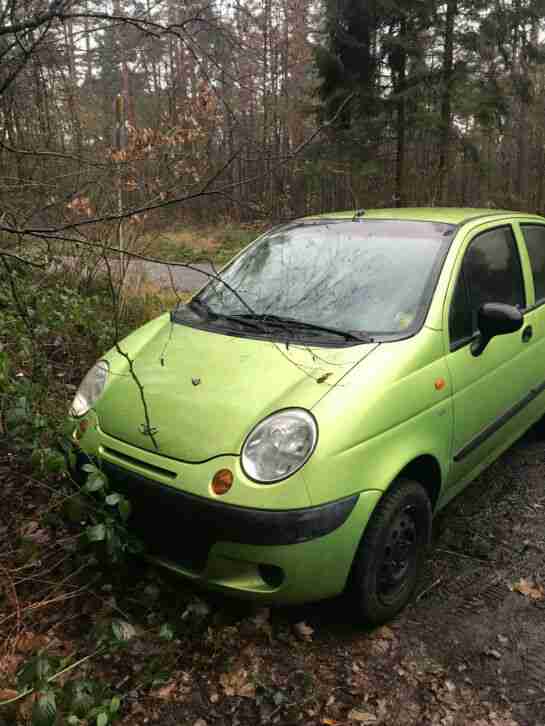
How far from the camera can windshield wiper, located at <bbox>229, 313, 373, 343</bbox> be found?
2820 mm

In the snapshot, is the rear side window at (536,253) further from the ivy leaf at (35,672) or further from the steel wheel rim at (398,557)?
the ivy leaf at (35,672)

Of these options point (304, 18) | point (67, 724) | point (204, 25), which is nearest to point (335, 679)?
point (67, 724)

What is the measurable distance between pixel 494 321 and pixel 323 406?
1.18m

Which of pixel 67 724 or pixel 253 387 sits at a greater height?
pixel 253 387

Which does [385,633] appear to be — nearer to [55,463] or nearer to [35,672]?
[35,672]

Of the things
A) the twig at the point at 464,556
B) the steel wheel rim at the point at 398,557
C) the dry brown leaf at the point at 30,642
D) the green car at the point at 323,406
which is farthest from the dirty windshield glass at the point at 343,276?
the dry brown leaf at the point at 30,642

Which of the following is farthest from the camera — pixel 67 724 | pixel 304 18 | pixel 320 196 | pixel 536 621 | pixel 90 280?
pixel 320 196

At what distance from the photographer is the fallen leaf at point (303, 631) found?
8.27ft

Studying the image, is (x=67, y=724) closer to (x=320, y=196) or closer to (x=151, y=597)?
(x=151, y=597)

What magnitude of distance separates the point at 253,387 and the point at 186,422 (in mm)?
329

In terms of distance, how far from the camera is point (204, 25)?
3.62 m

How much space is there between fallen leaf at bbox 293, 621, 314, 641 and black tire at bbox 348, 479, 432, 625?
0.23m

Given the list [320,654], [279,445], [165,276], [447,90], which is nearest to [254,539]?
[279,445]

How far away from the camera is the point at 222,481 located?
2303mm
